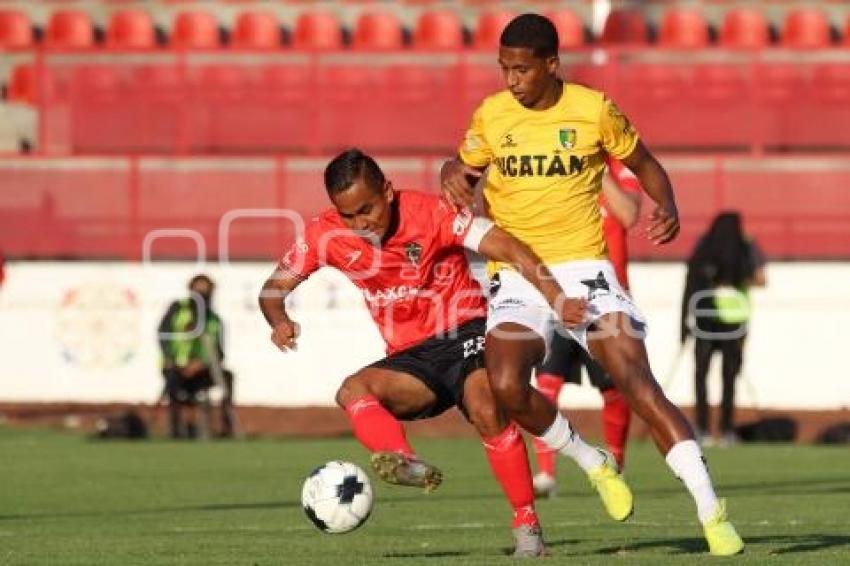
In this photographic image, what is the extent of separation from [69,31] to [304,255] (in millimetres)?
20658

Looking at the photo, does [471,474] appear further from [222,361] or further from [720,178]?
[720,178]

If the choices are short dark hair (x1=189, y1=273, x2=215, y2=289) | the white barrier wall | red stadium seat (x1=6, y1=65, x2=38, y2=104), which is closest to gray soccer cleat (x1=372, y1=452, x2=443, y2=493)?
short dark hair (x1=189, y1=273, x2=215, y2=289)

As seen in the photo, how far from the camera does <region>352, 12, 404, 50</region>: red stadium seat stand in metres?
29.5

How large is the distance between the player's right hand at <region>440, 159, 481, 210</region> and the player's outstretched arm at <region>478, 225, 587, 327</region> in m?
0.30

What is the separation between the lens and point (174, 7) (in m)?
30.4

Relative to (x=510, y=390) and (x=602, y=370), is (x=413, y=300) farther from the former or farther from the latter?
(x=602, y=370)

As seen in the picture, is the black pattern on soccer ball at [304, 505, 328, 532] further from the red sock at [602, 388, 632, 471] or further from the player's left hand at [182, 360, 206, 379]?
the player's left hand at [182, 360, 206, 379]

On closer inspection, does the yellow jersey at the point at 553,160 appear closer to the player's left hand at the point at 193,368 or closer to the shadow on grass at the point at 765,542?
the shadow on grass at the point at 765,542

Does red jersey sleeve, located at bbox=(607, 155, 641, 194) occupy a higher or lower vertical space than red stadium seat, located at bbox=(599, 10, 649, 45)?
lower

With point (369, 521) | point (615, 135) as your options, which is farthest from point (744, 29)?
point (615, 135)

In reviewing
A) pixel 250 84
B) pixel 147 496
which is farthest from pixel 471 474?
pixel 250 84

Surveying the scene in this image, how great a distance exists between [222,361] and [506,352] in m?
14.1

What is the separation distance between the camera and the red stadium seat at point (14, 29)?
1187 inches

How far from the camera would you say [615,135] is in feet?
32.6
